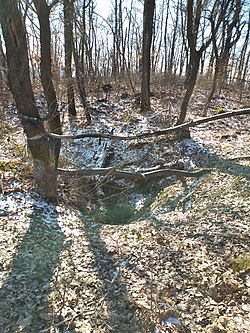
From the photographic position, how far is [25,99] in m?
4.17

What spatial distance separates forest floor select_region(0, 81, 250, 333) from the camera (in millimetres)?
2143

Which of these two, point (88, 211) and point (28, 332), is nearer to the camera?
point (28, 332)

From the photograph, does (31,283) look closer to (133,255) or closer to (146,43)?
(133,255)

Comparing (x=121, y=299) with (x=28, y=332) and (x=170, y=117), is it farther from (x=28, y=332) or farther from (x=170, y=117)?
(x=170, y=117)

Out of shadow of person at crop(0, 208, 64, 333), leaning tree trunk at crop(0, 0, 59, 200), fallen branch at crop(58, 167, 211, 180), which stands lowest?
shadow of person at crop(0, 208, 64, 333)

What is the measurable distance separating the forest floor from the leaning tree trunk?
0.54m

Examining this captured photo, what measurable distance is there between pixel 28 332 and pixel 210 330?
Result: 1.60 meters

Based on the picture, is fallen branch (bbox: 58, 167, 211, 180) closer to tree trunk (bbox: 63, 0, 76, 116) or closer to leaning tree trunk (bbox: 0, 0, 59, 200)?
leaning tree trunk (bbox: 0, 0, 59, 200)

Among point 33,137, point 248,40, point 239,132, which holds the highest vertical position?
point 248,40

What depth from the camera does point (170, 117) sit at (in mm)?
8219

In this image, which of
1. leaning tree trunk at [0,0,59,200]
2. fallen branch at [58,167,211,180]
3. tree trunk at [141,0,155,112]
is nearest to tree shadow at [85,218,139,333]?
fallen branch at [58,167,211,180]

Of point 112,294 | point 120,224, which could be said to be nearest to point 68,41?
point 120,224

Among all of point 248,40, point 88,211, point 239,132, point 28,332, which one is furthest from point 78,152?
point 248,40

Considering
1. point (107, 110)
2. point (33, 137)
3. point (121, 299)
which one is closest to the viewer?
point (121, 299)
